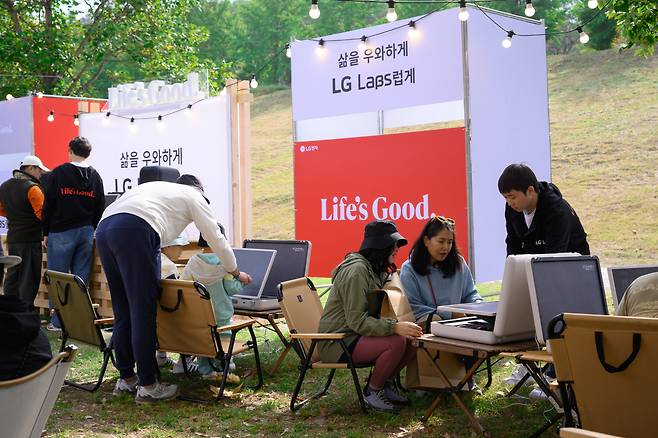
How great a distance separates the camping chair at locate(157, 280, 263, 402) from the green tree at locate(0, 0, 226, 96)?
43.8 feet

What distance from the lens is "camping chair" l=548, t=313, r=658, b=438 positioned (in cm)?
259

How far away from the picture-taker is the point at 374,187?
8.16 metres

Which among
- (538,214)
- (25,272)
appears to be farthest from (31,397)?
(25,272)

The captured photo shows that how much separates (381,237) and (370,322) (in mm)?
479

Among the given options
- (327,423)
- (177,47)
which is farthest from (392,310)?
(177,47)

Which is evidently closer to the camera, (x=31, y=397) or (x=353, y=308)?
(x=31, y=397)

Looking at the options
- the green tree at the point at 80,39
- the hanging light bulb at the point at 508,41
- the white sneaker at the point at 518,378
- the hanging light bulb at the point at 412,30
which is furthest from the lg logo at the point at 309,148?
the green tree at the point at 80,39

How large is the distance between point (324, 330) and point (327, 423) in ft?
1.67

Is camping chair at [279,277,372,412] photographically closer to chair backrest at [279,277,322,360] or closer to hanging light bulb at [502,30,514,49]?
chair backrest at [279,277,322,360]

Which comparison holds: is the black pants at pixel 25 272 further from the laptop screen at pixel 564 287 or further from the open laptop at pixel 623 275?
the open laptop at pixel 623 275

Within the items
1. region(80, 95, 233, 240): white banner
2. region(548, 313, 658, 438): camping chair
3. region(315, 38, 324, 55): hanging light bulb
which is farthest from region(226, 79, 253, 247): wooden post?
region(548, 313, 658, 438): camping chair

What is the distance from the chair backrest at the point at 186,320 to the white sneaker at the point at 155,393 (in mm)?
236

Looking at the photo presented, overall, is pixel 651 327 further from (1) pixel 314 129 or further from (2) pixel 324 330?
(1) pixel 314 129

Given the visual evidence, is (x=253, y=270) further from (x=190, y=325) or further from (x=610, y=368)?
(x=610, y=368)
